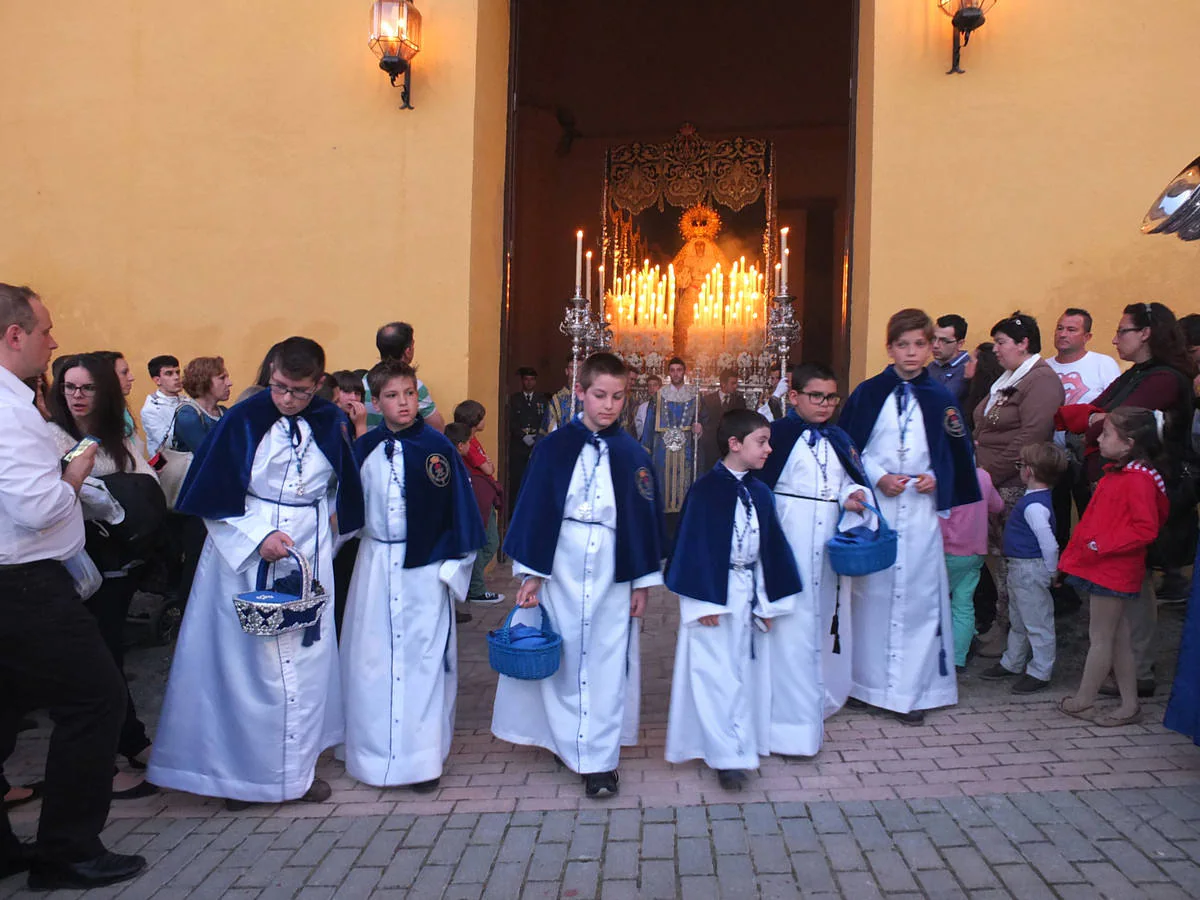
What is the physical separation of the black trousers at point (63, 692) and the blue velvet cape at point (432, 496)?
4.12ft

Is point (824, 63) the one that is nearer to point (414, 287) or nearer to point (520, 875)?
point (414, 287)

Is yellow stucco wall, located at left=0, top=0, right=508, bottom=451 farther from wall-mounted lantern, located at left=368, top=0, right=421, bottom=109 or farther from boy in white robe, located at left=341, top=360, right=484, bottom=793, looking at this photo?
boy in white robe, located at left=341, top=360, right=484, bottom=793

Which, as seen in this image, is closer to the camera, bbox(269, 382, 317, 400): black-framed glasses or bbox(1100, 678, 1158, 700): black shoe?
bbox(269, 382, 317, 400): black-framed glasses

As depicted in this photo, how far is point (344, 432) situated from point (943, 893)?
2938 millimetres

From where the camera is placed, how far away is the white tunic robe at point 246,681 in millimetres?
3678

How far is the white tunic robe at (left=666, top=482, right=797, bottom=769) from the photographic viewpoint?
3.83 m

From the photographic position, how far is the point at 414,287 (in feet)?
23.4

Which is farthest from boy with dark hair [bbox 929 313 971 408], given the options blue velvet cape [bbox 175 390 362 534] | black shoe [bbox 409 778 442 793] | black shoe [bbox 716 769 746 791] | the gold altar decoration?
the gold altar decoration


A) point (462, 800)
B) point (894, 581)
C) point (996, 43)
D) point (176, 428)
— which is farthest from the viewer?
point (996, 43)

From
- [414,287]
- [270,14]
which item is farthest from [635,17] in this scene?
[414,287]

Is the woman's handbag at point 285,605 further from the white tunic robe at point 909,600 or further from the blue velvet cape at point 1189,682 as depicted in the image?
the blue velvet cape at point 1189,682

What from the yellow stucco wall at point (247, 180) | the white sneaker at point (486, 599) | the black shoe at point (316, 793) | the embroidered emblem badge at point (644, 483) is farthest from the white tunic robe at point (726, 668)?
the yellow stucco wall at point (247, 180)

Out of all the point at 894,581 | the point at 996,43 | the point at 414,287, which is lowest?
the point at 894,581

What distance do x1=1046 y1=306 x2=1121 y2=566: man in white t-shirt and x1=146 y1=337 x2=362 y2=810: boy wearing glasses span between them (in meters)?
4.53
